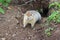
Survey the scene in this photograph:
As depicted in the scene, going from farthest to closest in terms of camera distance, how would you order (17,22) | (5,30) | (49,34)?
(17,22)
(5,30)
(49,34)

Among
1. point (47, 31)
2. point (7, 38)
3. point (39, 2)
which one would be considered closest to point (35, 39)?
point (47, 31)

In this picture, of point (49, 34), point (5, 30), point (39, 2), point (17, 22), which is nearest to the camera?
point (49, 34)

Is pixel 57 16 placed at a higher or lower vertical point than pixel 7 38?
higher

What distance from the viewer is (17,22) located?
825cm

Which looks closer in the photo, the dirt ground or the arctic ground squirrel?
the dirt ground

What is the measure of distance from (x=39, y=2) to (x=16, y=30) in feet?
11.5

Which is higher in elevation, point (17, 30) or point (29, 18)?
point (29, 18)

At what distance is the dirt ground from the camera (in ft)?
24.0

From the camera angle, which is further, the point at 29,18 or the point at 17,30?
the point at 29,18

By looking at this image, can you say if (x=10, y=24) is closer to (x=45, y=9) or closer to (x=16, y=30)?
(x=16, y=30)

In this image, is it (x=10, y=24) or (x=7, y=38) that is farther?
(x=10, y=24)

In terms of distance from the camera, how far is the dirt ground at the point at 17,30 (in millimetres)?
7328

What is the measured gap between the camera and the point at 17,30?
7.81 meters

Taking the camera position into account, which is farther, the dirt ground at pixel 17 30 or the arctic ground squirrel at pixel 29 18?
the arctic ground squirrel at pixel 29 18
